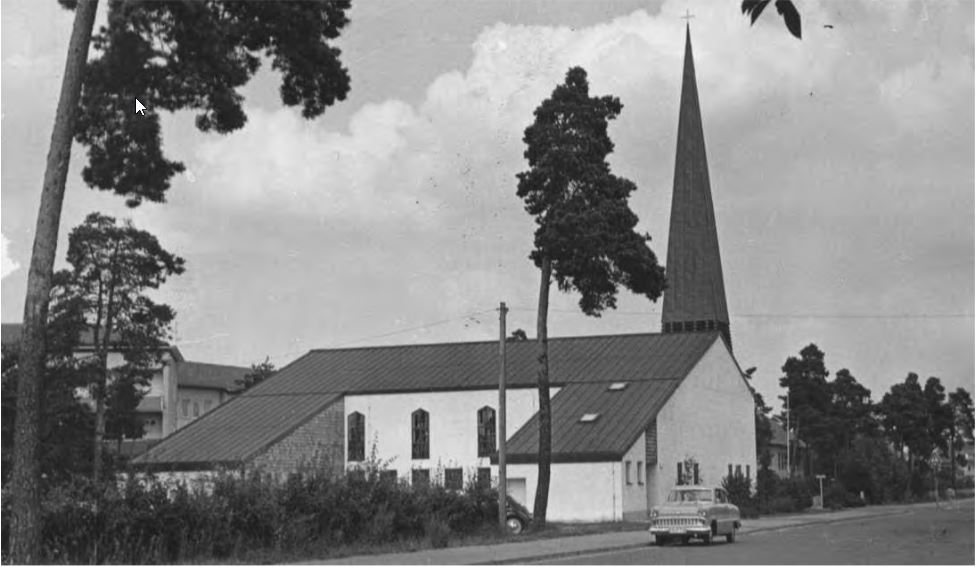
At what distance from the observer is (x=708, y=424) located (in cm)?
6206

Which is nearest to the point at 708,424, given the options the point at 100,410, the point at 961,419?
the point at 100,410

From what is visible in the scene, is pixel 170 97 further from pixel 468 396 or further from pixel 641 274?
pixel 468 396

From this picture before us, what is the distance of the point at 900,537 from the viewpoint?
34.8 meters

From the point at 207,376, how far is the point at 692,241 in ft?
184

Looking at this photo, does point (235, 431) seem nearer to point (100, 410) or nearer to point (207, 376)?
point (100, 410)

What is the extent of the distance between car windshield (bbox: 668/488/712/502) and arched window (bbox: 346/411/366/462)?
32609mm

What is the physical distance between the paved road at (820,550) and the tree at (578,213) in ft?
28.7

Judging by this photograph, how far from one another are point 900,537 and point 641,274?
11.5 m

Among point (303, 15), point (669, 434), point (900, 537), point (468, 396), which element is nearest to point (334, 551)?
point (303, 15)

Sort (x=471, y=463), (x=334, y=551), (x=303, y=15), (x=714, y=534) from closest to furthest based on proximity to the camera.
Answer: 1. (x=303, y=15)
2. (x=334, y=551)
3. (x=714, y=534)
4. (x=471, y=463)

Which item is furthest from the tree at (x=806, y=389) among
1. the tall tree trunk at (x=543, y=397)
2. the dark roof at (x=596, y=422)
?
the tall tree trunk at (x=543, y=397)

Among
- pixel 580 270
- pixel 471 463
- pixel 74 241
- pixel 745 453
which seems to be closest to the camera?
pixel 580 270

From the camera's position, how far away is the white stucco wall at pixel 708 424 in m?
57.0

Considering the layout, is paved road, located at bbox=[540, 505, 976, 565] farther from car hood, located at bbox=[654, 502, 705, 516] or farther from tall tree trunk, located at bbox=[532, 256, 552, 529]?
tall tree trunk, located at bbox=[532, 256, 552, 529]
